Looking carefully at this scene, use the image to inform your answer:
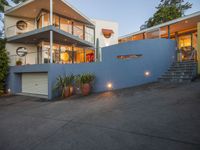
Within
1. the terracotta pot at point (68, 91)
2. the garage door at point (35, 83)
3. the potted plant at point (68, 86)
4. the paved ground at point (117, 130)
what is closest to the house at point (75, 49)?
the garage door at point (35, 83)

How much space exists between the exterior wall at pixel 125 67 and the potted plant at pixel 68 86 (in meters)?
0.63

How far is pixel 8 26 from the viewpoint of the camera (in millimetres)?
13820

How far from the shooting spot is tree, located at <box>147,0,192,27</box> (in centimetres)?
2527

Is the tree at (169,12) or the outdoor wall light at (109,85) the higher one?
the tree at (169,12)

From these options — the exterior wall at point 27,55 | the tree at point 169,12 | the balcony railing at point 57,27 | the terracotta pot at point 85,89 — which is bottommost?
the terracotta pot at point 85,89

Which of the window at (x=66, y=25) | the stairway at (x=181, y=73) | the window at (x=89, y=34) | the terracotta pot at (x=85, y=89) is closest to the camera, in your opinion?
the stairway at (x=181, y=73)

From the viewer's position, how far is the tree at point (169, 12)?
2527cm

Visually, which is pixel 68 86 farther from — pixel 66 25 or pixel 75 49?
pixel 66 25

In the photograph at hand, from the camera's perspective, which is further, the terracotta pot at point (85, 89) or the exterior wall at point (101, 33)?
the exterior wall at point (101, 33)

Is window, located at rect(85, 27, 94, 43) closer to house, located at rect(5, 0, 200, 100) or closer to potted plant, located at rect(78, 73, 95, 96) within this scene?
house, located at rect(5, 0, 200, 100)

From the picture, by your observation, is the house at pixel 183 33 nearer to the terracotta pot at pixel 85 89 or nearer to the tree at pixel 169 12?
the terracotta pot at pixel 85 89

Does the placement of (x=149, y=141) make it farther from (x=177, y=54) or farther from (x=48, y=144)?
(x=177, y=54)

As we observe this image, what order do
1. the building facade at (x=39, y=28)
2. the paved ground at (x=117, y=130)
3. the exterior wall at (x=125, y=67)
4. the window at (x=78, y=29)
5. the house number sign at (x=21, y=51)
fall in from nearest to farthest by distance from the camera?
the paved ground at (x=117, y=130), the exterior wall at (x=125, y=67), the building facade at (x=39, y=28), the house number sign at (x=21, y=51), the window at (x=78, y=29)

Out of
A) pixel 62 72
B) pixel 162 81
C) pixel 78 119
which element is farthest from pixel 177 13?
pixel 78 119
